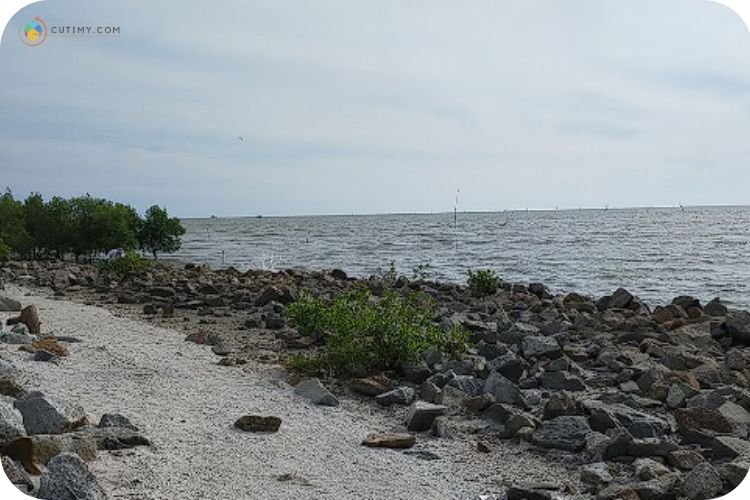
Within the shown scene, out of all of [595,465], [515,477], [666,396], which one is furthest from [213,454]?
[666,396]

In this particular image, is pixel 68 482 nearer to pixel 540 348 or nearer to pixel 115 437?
pixel 115 437

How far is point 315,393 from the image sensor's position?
7.18m

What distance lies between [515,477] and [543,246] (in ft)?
114

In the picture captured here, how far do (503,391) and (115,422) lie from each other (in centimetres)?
358

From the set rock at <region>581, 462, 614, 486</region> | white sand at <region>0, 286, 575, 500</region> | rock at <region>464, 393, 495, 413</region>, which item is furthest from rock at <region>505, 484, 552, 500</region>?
rock at <region>464, 393, 495, 413</region>

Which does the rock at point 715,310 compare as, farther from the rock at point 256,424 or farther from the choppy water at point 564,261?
the rock at point 256,424

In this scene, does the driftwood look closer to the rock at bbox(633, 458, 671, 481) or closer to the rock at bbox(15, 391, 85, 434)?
the rock at bbox(15, 391, 85, 434)

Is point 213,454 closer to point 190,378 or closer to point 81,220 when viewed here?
point 190,378

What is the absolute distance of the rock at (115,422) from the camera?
18.2 ft

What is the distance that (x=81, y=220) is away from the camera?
87.7 feet

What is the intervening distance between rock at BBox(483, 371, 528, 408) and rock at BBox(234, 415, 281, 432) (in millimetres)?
A: 2252

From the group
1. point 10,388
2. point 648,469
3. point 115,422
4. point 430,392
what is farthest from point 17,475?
point 648,469

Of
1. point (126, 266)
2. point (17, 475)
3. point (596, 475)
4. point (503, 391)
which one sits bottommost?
point (596, 475)

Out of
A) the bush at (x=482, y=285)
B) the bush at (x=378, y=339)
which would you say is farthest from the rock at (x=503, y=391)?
the bush at (x=482, y=285)
